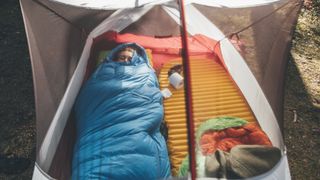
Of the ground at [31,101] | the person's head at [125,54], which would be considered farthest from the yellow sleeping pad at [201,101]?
the ground at [31,101]

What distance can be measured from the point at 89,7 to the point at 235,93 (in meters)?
1.26

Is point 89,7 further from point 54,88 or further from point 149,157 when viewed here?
point 149,157

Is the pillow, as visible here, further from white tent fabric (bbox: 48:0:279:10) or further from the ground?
the ground

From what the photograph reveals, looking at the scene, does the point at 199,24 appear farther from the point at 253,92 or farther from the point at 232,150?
the point at 232,150

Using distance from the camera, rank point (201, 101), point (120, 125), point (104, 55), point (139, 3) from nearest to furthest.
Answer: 1. point (201, 101)
2. point (120, 125)
3. point (139, 3)
4. point (104, 55)

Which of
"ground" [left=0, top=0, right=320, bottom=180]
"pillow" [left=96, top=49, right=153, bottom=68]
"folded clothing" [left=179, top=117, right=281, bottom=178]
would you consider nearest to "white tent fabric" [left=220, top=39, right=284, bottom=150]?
"folded clothing" [left=179, top=117, right=281, bottom=178]

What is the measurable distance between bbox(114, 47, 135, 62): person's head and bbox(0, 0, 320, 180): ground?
0.94m

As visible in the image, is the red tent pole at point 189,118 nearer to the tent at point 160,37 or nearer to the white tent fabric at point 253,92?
the tent at point 160,37

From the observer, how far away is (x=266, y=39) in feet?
A: 8.82

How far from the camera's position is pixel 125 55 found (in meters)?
3.07

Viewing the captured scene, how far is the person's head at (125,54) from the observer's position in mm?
3041

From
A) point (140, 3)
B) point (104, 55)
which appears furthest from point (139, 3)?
point (104, 55)

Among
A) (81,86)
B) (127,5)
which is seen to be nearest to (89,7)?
(127,5)

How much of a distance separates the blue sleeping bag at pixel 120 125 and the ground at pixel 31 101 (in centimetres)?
65
